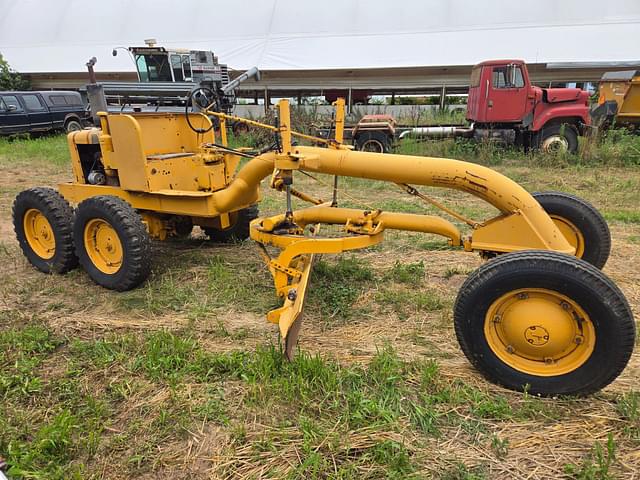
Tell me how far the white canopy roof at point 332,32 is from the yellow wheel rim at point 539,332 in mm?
16560

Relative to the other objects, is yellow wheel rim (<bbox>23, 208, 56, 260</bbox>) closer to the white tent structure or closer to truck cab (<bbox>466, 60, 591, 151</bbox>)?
truck cab (<bbox>466, 60, 591, 151</bbox>)

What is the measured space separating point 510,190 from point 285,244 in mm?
1621

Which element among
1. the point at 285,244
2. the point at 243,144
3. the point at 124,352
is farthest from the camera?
the point at 243,144

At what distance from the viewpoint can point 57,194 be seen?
466 cm

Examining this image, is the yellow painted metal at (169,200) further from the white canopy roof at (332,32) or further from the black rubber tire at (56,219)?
the white canopy roof at (332,32)

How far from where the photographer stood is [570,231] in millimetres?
3621

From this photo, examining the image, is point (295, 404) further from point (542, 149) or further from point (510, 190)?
point (542, 149)

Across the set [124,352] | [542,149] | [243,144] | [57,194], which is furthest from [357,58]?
[124,352]

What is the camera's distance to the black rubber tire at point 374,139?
11.6 meters

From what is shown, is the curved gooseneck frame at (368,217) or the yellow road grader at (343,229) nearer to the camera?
the yellow road grader at (343,229)

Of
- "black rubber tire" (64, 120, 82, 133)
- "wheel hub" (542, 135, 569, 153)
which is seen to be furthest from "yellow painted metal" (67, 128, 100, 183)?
"black rubber tire" (64, 120, 82, 133)

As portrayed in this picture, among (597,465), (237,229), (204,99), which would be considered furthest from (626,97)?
(597,465)

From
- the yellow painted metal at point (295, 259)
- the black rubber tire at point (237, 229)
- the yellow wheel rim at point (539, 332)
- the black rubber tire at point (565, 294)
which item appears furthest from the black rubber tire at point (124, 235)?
the yellow wheel rim at point (539, 332)

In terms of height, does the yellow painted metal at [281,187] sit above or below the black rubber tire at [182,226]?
above
